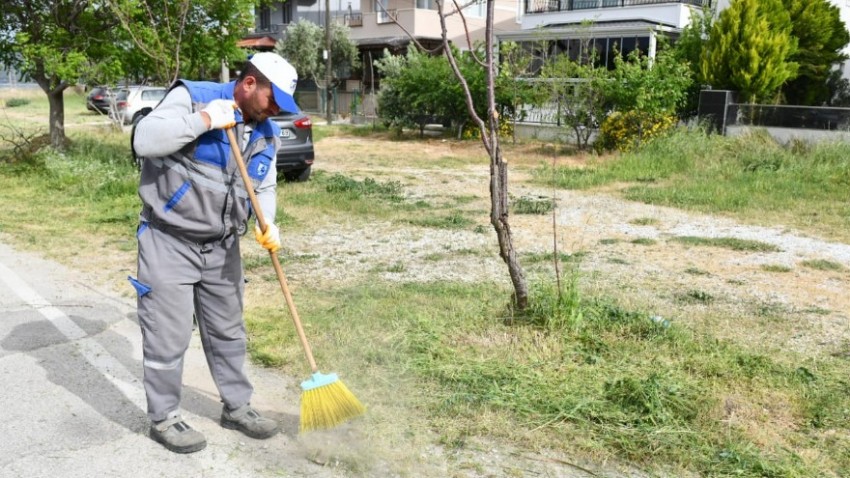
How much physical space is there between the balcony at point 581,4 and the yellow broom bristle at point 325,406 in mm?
21715

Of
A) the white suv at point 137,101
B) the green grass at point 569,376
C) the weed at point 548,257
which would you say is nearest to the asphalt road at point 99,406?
the green grass at point 569,376

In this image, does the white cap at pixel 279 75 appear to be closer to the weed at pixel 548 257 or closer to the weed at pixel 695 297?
the weed at pixel 695 297

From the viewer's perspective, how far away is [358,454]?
11.2ft

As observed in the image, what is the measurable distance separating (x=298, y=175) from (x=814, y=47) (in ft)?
42.3

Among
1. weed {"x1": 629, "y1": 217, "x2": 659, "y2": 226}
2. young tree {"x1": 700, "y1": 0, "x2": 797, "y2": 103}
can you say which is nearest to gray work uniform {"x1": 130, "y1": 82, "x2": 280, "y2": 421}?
weed {"x1": 629, "y1": 217, "x2": 659, "y2": 226}

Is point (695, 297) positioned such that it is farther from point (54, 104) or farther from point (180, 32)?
point (54, 104)

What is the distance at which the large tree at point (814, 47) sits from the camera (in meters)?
17.3

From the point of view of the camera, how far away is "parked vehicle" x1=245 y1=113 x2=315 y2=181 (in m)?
11.3

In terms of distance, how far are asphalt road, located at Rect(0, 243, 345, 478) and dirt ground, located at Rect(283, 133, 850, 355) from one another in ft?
6.30

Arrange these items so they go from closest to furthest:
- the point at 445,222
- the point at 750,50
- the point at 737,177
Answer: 1. the point at 445,222
2. the point at 737,177
3. the point at 750,50

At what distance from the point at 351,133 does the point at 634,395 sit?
19709 millimetres

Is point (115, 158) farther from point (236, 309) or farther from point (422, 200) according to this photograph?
point (236, 309)

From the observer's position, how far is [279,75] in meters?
3.31

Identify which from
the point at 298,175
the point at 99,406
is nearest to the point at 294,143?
Answer: the point at 298,175
